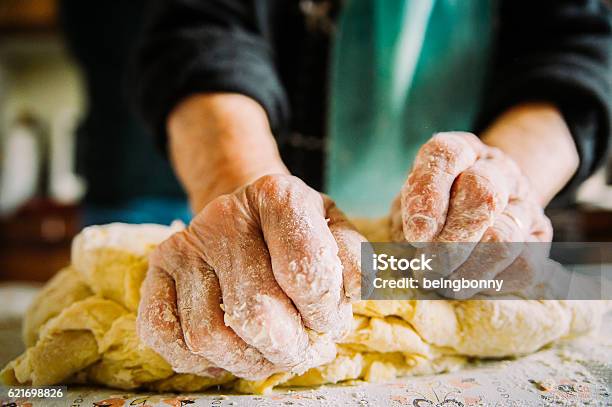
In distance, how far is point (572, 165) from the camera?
2.31 feet

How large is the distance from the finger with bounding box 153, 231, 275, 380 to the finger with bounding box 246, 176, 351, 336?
6 centimetres

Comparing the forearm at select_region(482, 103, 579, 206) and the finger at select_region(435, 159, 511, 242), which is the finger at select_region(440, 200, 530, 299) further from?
the forearm at select_region(482, 103, 579, 206)

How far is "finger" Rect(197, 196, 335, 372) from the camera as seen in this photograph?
1.32 ft

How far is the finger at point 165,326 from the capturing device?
17.4 inches

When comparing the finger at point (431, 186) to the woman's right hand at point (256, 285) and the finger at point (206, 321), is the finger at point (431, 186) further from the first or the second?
the finger at point (206, 321)

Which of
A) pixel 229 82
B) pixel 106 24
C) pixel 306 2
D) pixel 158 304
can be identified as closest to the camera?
pixel 158 304

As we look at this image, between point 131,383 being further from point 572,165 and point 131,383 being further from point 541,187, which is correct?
point 572,165

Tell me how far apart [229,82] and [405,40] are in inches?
9.6

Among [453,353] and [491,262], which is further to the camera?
[453,353]

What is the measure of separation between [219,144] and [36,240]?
1.92 m

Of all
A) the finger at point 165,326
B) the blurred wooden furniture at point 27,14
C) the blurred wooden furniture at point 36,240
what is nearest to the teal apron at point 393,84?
the finger at point 165,326

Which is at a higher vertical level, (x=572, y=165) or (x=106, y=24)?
(x=106, y=24)

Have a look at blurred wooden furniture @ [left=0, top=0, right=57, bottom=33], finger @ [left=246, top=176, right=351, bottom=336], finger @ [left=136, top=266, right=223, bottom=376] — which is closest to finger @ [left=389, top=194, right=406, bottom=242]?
finger @ [left=246, top=176, right=351, bottom=336]

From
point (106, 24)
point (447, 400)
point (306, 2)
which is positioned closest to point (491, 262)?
point (447, 400)
